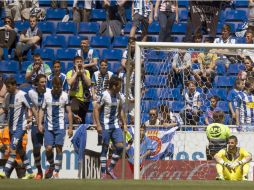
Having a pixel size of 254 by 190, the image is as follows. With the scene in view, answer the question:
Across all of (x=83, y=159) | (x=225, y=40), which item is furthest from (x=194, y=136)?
(x=225, y=40)

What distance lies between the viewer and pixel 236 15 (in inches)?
595

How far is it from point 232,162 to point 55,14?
7.01 m

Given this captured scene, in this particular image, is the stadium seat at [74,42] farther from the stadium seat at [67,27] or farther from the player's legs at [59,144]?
the player's legs at [59,144]

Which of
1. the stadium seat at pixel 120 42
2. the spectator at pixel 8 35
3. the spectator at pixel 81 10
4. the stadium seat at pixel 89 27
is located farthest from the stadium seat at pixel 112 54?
the spectator at pixel 8 35

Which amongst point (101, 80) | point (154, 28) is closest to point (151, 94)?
point (101, 80)

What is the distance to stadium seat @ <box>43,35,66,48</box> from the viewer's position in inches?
605

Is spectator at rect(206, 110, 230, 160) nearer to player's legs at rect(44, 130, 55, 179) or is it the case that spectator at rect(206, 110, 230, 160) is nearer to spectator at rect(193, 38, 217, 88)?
spectator at rect(193, 38, 217, 88)

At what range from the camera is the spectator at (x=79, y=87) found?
1277cm

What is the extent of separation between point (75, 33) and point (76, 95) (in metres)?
2.90

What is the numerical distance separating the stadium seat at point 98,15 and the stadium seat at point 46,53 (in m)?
1.11

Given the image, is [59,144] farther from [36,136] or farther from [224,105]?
[224,105]

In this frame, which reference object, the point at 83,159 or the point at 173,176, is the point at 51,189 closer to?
the point at 173,176

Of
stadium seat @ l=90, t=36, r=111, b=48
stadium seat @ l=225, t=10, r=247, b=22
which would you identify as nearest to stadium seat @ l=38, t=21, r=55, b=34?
stadium seat @ l=90, t=36, r=111, b=48

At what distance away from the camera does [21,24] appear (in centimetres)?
1554
